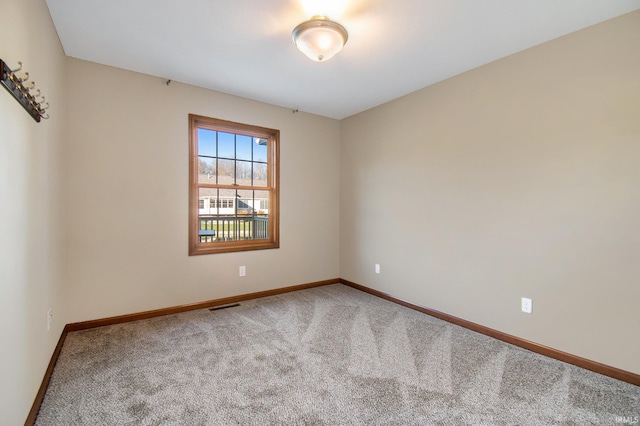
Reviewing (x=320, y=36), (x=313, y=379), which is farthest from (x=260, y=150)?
(x=313, y=379)

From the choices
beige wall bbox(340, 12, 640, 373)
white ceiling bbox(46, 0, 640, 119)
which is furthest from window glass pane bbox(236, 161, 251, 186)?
beige wall bbox(340, 12, 640, 373)

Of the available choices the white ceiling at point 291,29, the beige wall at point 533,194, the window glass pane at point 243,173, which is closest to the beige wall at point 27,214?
the white ceiling at point 291,29

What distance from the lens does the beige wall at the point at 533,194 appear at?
2070 millimetres

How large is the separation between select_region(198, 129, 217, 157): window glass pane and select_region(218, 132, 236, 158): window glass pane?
0.07 meters

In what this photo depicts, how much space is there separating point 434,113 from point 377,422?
2.96 metres

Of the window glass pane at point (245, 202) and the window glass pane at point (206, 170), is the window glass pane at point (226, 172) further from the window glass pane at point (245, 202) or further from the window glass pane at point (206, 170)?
the window glass pane at point (245, 202)

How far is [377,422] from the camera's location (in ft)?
5.32

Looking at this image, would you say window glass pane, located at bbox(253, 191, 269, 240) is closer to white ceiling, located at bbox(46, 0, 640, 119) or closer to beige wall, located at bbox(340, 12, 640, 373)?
white ceiling, located at bbox(46, 0, 640, 119)

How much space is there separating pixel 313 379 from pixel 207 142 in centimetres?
286

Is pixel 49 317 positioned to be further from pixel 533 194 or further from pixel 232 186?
pixel 533 194

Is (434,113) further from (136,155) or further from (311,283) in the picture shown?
(136,155)

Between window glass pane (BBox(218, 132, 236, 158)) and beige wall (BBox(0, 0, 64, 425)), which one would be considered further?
window glass pane (BBox(218, 132, 236, 158))

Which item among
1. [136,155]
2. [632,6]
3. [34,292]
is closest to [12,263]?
[34,292]

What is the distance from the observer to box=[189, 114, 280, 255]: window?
3.43m
